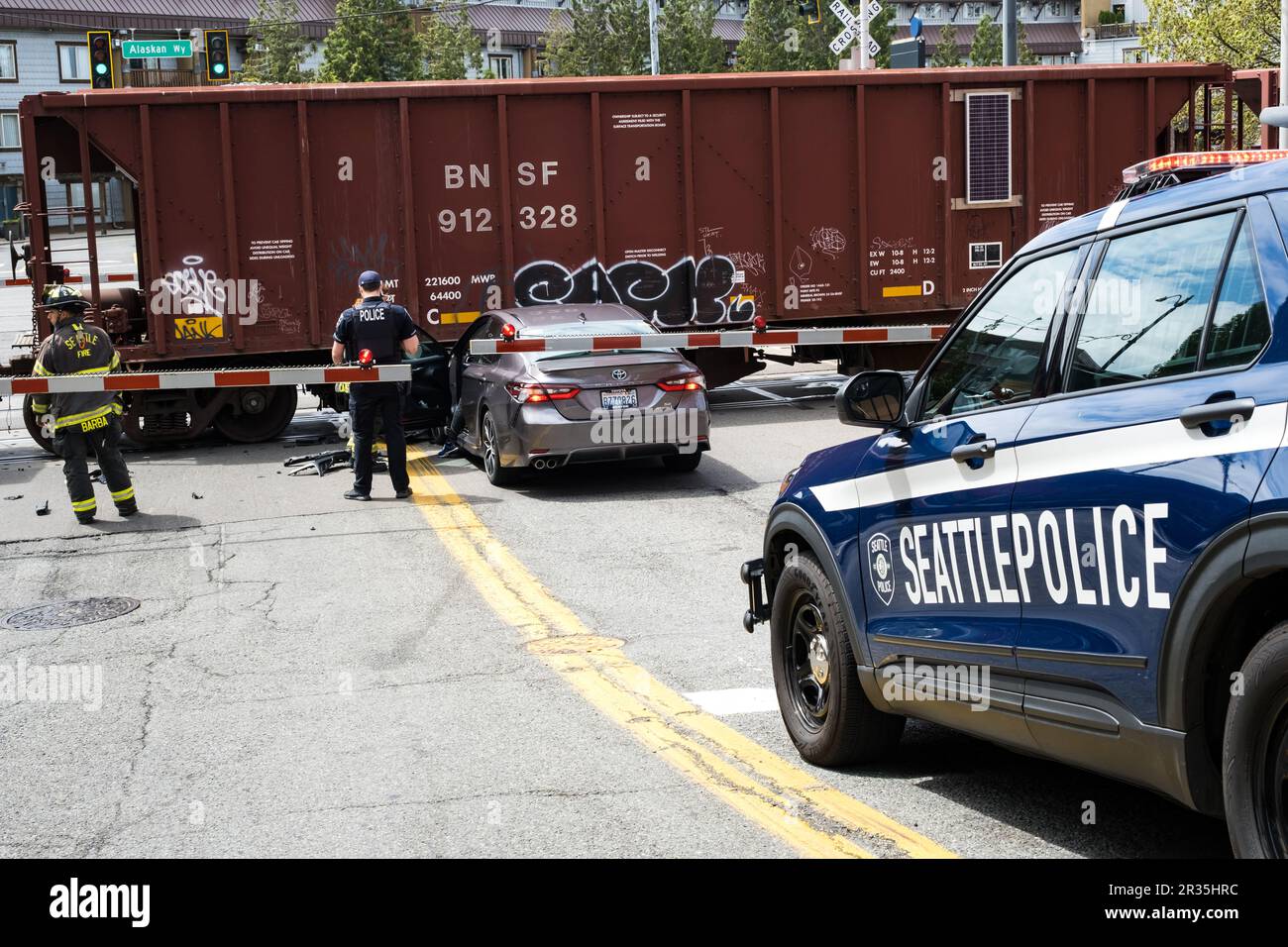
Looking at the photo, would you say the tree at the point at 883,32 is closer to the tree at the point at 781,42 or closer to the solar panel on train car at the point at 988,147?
the tree at the point at 781,42

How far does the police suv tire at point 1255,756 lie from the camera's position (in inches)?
141

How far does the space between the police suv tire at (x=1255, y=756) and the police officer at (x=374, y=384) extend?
32.7 ft

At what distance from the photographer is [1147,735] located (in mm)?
3982

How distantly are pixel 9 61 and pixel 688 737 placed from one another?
63153mm

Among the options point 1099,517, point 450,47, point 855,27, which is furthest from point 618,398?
point 450,47

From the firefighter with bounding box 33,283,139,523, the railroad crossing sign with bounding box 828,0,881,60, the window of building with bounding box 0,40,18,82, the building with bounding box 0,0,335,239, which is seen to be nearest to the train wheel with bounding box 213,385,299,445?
→ the firefighter with bounding box 33,283,139,523

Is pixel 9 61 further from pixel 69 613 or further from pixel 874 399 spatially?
pixel 874 399

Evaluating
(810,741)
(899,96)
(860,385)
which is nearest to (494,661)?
(810,741)

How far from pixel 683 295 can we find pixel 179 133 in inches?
232

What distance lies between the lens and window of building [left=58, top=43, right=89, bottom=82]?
6228cm

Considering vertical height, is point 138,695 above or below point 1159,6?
below

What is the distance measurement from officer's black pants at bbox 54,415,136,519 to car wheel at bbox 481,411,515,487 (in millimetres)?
2994

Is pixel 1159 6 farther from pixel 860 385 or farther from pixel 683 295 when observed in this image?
pixel 860 385

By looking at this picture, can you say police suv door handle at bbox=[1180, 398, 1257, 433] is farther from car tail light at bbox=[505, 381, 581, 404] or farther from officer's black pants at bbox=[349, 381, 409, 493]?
officer's black pants at bbox=[349, 381, 409, 493]
